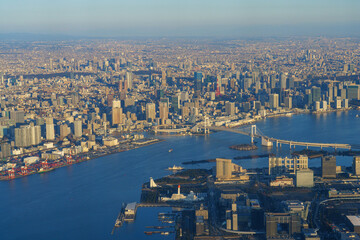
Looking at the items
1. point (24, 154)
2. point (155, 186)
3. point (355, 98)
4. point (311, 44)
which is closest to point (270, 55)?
point (311, 44)

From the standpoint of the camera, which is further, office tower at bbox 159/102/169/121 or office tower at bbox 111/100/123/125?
office tower at bbox 159/102/169/121

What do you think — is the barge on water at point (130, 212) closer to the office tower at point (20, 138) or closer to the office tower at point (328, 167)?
the office tower at point (328, 167)

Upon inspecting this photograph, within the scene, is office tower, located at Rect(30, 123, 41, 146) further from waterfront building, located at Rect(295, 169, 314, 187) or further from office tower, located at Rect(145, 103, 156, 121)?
waterfront building, located at Rect(295, 169, 314, 187)

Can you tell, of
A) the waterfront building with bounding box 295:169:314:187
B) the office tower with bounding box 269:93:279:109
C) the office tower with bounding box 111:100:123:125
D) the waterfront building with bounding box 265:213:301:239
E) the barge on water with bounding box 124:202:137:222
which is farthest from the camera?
the office tower with bounding box 269:93:279:109

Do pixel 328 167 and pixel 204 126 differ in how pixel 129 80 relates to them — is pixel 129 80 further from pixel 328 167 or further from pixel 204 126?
pixel 328 167

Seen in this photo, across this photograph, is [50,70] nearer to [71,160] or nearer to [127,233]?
[71,160]

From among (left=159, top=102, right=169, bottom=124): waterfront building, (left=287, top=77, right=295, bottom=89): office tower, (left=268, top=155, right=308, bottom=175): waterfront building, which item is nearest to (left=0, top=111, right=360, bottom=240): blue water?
(left=268, top=155, right=308, bottom=175): waterfront building
